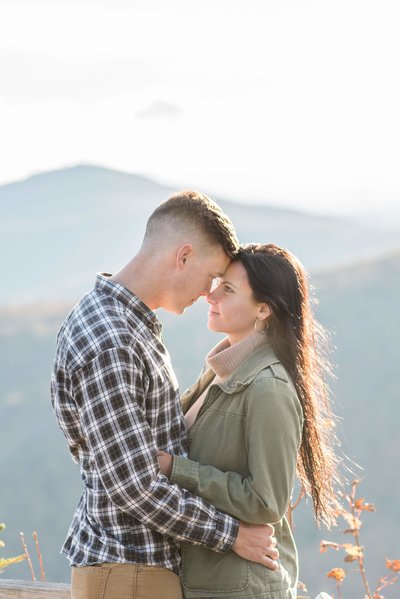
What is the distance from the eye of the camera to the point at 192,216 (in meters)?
2.39

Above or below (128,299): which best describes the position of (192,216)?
above

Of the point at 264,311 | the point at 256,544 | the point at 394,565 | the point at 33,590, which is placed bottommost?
the point at 33,590

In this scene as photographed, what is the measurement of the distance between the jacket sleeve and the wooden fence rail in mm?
1463

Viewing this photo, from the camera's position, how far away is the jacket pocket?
2.29 metres

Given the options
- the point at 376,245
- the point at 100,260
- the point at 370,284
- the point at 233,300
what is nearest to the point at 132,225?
the point at 100,260

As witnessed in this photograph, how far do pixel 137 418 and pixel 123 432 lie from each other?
47 millimetres

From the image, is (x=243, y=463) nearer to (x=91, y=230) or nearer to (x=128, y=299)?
(x=128, y=299)

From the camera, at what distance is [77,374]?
2154mm

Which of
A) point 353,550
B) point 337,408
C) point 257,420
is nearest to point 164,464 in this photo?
point 257,420

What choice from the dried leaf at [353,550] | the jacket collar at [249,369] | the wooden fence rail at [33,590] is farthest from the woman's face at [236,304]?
the wooden fence rail at [33,590]

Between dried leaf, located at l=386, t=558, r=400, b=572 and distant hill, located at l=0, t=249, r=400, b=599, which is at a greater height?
dried leaf, located at l=386, t=558, r=400, b=572

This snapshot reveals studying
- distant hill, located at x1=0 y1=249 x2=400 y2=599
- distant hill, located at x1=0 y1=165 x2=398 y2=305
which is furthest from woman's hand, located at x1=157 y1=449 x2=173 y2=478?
distant hill, located at x1=0 y1=165 x2=398 y2=305

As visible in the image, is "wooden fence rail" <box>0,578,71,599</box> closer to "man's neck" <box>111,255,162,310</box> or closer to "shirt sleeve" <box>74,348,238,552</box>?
"shirt sleeve" <box>74,348,238,552</box>

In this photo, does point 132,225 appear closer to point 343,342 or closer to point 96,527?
point 343,342
